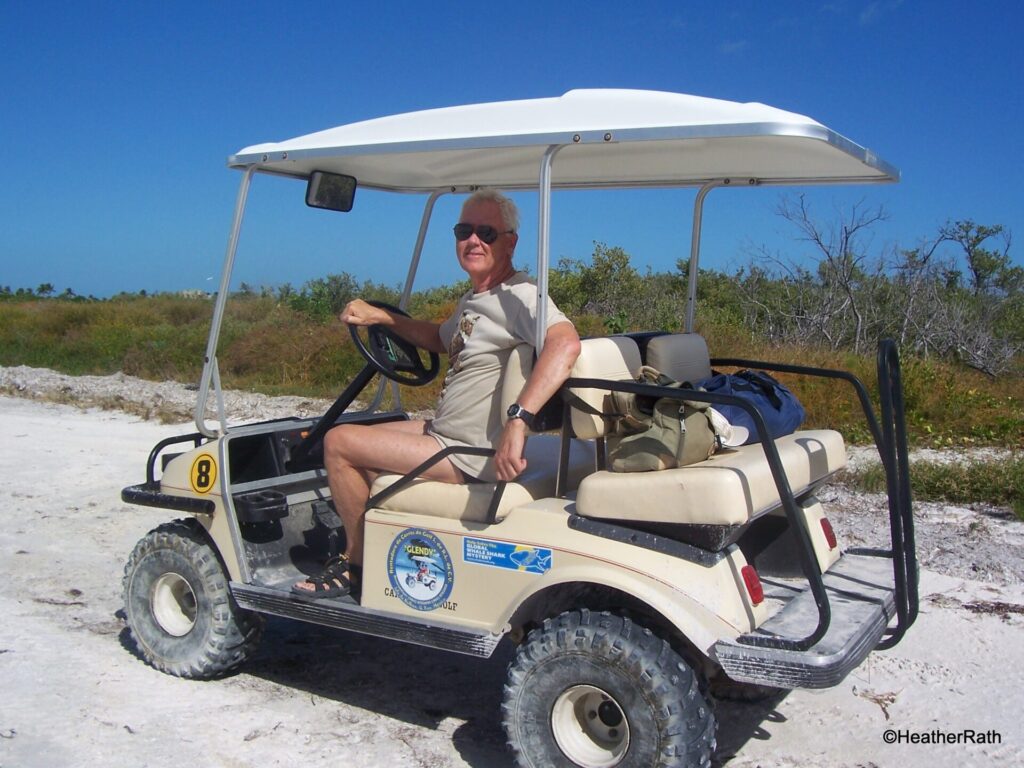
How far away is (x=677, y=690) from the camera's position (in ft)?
9.39

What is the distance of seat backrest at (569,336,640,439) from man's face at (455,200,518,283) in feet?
1.76

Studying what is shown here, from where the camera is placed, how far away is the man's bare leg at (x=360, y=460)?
3.55m

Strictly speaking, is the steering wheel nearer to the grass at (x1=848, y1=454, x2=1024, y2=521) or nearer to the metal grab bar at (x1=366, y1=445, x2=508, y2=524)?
the metal grab bar at (x1=366, y1=445, x2=508, y2=524)

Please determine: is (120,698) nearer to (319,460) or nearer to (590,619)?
(319,460)

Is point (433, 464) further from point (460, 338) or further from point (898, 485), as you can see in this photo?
point (898, 485)

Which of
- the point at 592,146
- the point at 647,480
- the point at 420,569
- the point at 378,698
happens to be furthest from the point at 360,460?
the point at 592,146

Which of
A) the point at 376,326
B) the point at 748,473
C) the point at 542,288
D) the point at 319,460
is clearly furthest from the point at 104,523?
the point at 748,473

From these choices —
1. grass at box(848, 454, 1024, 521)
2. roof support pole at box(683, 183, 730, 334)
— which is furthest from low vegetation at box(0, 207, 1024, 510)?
roof support pole at box(683, 183, 730, 334)

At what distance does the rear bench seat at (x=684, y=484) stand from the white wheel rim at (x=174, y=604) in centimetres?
197

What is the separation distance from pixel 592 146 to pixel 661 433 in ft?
3.52

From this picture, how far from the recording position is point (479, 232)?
12.1ft

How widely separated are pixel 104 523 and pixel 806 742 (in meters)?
4.94

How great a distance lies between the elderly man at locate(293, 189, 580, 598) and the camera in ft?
11.6

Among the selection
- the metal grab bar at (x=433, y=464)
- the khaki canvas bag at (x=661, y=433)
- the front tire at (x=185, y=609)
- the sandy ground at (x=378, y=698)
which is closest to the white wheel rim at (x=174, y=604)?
the front tire at (x=185, y=609)
